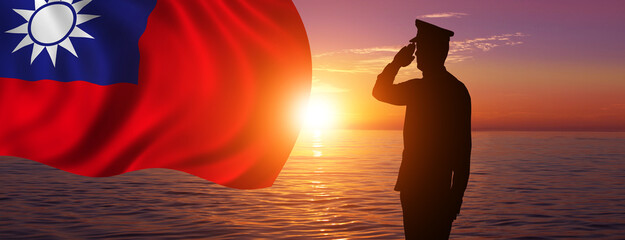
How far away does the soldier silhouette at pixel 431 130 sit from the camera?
4.84 metres

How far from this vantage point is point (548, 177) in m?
27.7

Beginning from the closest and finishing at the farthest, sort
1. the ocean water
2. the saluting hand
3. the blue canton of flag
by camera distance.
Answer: the saluting hand, the blue canton of flag, the ocean water

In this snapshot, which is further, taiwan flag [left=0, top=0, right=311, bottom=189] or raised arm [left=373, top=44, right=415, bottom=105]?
taiwan flag [left=0, top=0, right=311, bottom=189]

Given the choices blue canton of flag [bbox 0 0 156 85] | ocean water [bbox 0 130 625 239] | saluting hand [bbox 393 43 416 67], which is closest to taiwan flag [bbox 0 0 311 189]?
blue canton of flag [bbox 0 0 156 85]

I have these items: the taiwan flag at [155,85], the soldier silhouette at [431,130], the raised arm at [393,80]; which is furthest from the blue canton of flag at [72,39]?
the soldier silhouette at [431,130]

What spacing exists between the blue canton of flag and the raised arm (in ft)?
7.80

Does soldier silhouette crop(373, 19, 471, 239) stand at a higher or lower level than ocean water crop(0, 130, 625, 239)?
higher

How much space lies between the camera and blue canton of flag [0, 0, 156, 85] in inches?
221

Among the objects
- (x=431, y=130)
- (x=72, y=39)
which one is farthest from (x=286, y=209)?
(x=431, y=130)

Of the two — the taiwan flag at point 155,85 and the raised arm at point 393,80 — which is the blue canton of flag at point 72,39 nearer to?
the taiwan flag at point 155,85

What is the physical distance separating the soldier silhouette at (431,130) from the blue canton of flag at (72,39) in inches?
97.7

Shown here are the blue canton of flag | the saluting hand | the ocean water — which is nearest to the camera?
the saluting hand

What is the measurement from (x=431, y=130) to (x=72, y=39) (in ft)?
10.9

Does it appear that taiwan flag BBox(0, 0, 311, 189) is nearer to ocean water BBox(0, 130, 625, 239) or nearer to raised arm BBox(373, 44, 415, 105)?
raised arm BBox(373, 44, 415, 105)
